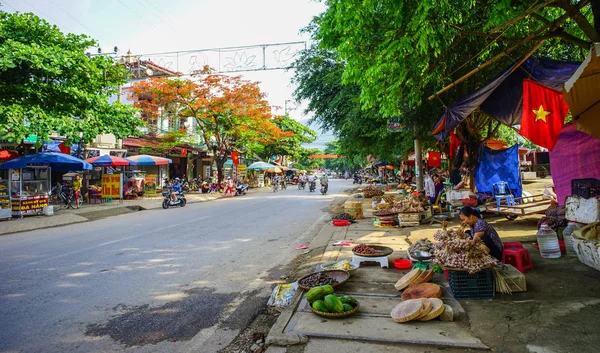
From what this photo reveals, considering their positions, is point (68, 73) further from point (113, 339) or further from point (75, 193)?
point (113, 339)

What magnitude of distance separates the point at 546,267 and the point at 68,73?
1647 cm

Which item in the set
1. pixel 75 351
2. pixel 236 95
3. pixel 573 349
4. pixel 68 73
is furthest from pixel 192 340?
pixel 236 95

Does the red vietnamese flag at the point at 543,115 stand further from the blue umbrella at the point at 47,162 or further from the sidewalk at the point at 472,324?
the blue umbrella at the point at 47,162

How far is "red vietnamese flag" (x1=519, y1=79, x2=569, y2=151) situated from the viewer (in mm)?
5590

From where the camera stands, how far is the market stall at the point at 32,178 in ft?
46.1

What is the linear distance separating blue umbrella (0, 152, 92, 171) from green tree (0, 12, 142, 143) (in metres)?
1.44

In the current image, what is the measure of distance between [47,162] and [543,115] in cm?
1759

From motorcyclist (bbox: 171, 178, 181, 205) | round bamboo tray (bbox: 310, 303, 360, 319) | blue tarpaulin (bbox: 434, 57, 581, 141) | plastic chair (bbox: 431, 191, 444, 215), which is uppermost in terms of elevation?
blue tarpaulin (bbox: 434, 57, 581, 141)

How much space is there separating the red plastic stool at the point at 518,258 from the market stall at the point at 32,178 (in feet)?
55.0

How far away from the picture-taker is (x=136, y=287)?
17.6 feet

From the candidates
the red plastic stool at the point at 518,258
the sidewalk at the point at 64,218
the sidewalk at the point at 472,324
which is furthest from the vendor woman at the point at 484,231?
the sidewalk at the point at 64,218

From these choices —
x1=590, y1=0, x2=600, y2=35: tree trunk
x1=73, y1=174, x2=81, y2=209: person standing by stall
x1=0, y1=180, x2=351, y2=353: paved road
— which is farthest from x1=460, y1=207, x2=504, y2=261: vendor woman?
x1=73, y1=174, x2=81, y2=209: person standing by stall

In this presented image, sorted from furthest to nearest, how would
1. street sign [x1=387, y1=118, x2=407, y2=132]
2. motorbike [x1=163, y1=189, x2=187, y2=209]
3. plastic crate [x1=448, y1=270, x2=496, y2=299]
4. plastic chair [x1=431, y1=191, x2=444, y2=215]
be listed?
motorbike [x1=163, y1=189, x2=187, y2=209] < street sign [x1=387, y1=118, x2=407, y2=132] < plastic chair [x1=431, y1=191, x2=444, y2=215] < plastic crate [x1=448, y1=270, x2=496, y2=299]

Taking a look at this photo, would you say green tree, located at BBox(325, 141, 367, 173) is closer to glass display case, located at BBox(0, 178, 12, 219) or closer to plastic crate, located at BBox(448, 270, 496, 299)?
glass display case, located at BBox(0, 178, 12, 219)
